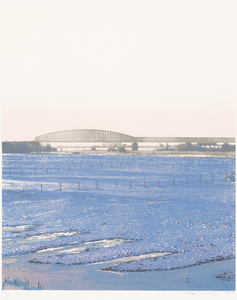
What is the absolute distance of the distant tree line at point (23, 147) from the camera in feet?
439

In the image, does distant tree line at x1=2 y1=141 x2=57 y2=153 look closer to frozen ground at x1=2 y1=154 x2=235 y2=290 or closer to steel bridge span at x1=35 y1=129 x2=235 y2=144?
steel bridge span at x1=35 y1=129 x2=235 y2=144

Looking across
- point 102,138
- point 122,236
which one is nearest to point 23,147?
point 102,138

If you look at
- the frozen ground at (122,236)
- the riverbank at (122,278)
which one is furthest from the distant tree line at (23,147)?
the riverbank at (122,278)

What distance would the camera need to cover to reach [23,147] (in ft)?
462

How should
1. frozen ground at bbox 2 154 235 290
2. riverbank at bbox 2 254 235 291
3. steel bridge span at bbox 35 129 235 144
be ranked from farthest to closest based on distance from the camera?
1. steel bridge span at bbox 35 129 235 144
2. frozen ground at bbox 2 154 235 290
3. riverbank at bbox 2 254 235 291

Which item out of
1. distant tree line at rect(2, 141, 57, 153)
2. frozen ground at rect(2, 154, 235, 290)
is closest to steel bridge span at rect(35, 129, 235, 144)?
distant tree line at rect(2, 141, 57, 153)

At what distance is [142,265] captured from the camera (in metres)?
9.57

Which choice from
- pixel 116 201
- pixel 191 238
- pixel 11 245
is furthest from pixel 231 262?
pixel 116 201

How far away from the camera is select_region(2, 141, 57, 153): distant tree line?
134 metres

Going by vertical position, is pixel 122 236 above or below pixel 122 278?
above

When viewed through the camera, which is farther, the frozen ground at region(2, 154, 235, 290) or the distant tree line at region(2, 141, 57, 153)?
the distant tree line at region(2, 141, 57, 153)

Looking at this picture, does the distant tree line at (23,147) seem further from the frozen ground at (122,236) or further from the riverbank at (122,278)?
the riverbank at (122,278)

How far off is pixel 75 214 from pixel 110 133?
514ft

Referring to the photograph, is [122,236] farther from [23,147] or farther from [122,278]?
[23,147]
